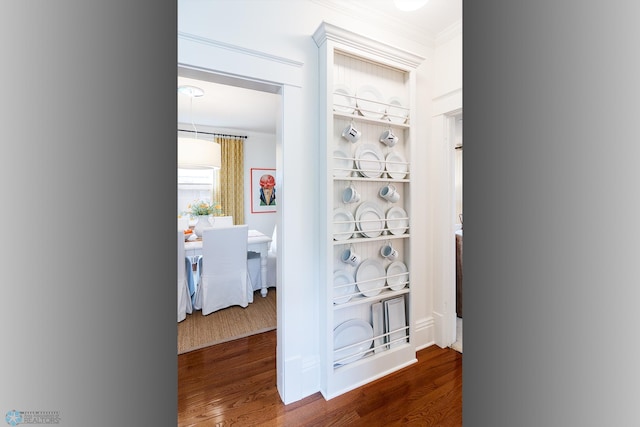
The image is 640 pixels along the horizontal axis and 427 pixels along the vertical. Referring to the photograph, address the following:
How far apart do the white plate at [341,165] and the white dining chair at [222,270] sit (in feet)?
5.41

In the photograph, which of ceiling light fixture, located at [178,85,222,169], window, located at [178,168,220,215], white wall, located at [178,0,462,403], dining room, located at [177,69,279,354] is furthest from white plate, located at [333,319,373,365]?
window, located at [178,168,220,215]

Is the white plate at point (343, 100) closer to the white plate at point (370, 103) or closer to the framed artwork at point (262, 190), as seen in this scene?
the white plate at point (370, 103)

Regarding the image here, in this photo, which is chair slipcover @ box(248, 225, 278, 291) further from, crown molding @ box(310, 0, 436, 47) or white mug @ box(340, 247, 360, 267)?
crown molding @ box(310, 0, 436, 47)

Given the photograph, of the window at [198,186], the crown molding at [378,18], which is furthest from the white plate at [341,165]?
the window at [198,186]

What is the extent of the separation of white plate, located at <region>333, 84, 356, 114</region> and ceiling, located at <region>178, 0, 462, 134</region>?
402mm

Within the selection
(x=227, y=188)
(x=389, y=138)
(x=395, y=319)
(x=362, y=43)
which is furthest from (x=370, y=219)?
(x=227, y=188)

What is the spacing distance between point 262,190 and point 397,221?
4204 millimetres

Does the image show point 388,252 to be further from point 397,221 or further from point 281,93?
point 281,93

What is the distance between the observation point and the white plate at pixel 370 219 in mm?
1908
